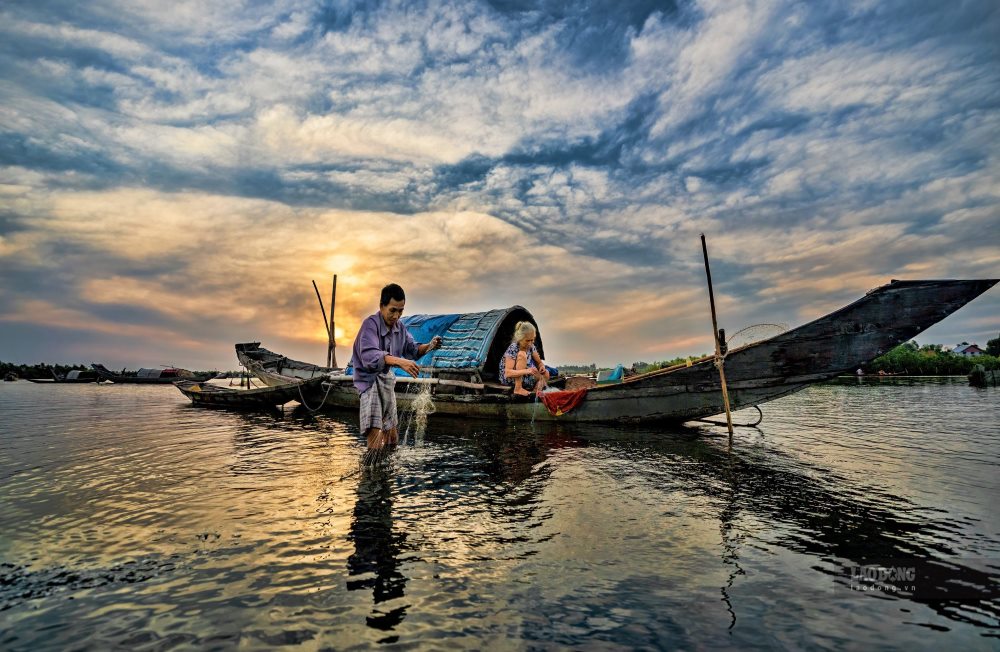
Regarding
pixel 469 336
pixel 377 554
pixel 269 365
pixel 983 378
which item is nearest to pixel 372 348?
pixel 377 554

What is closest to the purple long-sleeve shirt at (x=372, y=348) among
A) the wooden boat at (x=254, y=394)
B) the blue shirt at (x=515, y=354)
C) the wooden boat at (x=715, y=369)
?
the blue shirt at (x=515, y=354)

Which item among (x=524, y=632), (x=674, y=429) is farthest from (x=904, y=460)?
(x=524, y=632)

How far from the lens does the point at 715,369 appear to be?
9.85 meters

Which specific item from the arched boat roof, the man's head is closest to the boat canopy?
the arched boat roof

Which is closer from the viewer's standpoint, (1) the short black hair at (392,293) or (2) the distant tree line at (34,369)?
(1) the short black hair at (392,293)

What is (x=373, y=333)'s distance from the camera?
18.7 feet

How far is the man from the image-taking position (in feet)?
18.4

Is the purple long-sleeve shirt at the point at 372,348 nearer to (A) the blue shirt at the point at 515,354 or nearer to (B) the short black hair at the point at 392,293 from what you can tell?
(B) the short black hair at the point at 392,293

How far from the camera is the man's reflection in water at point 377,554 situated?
277 centimetres

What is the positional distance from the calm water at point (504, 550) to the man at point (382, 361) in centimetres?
78

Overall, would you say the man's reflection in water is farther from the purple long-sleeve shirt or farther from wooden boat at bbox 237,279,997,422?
wooden boat at bbox 237,279,997,422

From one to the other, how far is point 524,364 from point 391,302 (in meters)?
6.25

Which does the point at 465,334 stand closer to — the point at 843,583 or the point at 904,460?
the point at 904,460

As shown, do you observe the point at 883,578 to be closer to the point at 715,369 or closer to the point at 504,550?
the point at 504,550
